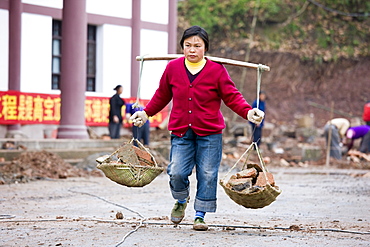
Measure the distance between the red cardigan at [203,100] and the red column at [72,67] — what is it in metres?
A: 10.4

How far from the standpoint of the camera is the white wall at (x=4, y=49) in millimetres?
17625

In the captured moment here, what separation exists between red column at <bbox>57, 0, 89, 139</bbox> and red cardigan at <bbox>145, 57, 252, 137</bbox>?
10.4m

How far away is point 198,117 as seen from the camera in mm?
6180

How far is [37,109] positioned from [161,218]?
11.8 metres

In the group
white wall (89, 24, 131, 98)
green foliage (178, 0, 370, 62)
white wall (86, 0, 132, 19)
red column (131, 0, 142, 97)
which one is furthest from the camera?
green foliage (178, 0, 370, 62)

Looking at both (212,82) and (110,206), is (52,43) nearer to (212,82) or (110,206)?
(110,206)

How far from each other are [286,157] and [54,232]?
1437cm

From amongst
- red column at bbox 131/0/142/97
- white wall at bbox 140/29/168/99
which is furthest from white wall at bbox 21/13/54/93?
white wall at bbox 140/29/168/99

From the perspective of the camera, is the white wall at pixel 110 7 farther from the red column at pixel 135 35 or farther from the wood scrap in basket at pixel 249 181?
the wood scrap in basket at pixel 249 181

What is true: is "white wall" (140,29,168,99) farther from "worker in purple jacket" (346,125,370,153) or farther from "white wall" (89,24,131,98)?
"worker in purple jacket" (346,125,370,153)

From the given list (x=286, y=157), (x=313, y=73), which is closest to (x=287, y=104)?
(x=313, y=73)

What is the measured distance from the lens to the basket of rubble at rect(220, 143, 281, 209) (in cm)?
573

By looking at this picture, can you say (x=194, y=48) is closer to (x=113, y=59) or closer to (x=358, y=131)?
(x=358, y=131)

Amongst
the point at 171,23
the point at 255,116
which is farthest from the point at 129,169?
the point at 171,23
